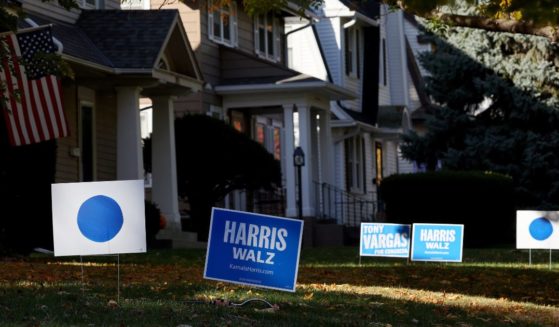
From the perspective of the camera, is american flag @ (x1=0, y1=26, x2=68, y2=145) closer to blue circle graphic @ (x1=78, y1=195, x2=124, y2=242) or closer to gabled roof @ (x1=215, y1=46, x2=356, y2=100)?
blue circle graphic @ (x1=78, y1=195, x2=124, y2=242)

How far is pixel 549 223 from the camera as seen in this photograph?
19.6m

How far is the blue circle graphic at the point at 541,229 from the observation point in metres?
19.5

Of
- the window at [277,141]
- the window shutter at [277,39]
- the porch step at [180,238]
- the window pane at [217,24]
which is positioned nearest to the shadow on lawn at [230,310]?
the porch step at [180,238]

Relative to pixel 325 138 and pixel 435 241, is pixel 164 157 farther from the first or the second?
pixel 325 138

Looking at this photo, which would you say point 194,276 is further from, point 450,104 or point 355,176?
point 355,176

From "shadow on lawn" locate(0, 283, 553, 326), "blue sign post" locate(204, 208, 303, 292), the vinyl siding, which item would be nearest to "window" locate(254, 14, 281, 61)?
the vinyl siding

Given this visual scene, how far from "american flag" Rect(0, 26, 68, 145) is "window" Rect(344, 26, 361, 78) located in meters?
20.7

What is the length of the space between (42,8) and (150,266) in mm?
8053

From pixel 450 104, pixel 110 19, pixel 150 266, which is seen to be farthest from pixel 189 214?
pixel 150 266

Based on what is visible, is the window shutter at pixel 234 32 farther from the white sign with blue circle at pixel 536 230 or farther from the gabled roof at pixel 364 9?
the white sign with blue circle at pixel 536 230

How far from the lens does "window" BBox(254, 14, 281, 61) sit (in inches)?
1393

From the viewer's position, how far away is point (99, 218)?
11.3 meters

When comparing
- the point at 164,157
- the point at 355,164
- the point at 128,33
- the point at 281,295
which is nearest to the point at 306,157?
the point at 164,157

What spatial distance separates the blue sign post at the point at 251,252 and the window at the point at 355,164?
28.8 meters
